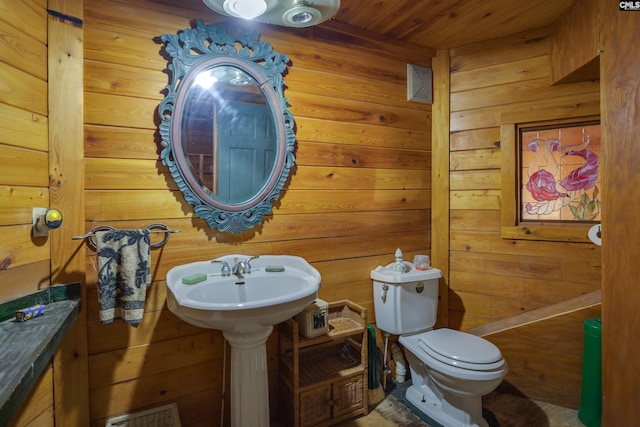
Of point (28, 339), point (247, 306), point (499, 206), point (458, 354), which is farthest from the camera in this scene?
point (499, 206)

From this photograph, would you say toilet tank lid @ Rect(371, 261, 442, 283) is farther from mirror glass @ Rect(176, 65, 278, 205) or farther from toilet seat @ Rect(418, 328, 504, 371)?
mirror glass @ Rect(176, 65, 278, 205)

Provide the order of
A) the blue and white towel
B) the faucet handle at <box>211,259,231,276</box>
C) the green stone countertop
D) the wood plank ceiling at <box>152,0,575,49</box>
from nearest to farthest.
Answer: the green stone countertop
the blue and white towel
the faucet handle at <box>211,259,231,276</box>
the wood plank ceiling at <box>152,0,575,49</box>

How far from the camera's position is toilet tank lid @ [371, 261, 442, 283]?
1.92 m

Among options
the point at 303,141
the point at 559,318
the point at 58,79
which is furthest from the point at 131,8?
the point at 559,318

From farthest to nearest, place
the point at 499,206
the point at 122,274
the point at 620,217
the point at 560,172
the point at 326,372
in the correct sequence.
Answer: the point at 499,206 → the point at 560,172 → the point at 326,372 → the point at 620,217 → the point at 122,274

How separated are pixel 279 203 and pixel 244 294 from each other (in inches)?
20.4

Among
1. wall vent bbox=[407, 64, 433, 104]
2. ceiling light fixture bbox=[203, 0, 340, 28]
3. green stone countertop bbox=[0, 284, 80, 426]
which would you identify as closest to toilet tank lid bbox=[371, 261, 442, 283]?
wall vent bbox=[407, 64, 433, 104]

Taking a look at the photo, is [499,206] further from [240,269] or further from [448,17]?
[240,269]

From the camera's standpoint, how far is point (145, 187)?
151cm

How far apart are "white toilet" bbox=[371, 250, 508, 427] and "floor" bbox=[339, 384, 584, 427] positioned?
0.27ft

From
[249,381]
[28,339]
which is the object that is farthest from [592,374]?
[28,339]

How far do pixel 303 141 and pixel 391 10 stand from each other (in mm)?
856

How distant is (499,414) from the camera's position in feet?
6.14

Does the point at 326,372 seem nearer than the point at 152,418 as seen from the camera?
No
